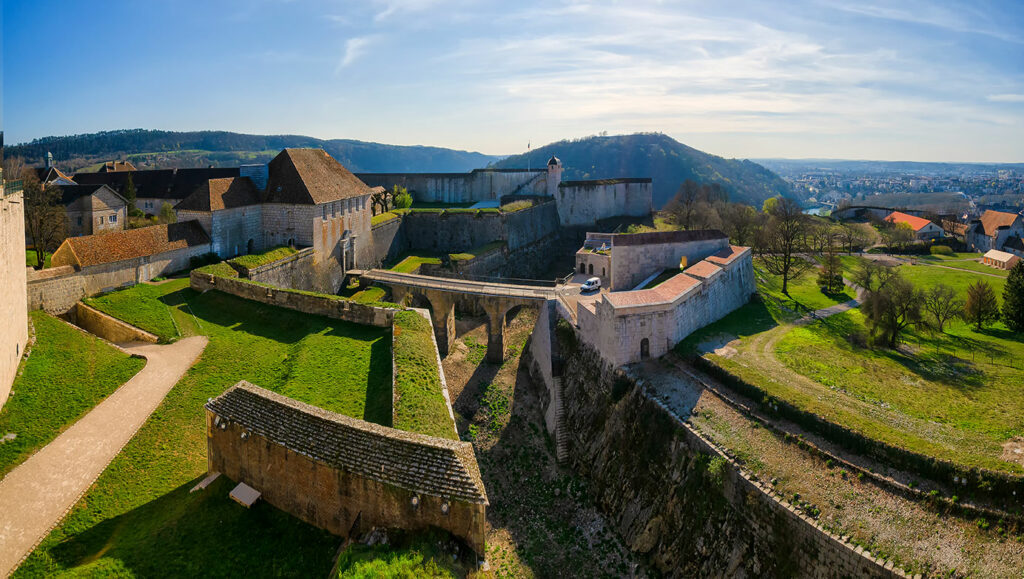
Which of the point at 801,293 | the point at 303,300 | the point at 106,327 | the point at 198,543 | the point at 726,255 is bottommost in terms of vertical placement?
the point at 198,543

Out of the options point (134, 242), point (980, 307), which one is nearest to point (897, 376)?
point (980, 307)

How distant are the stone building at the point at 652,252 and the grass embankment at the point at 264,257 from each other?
18.3 meters

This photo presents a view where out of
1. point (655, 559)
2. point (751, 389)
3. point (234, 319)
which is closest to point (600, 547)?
point (655, 559)

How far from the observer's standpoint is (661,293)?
24.7m

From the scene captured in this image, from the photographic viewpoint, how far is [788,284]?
36500 mm

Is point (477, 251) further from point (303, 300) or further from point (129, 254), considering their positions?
point (129, 254)

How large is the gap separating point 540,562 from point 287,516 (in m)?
8.81

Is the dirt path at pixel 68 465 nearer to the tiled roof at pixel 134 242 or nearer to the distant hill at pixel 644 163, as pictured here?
the tiled roof at pixel 134 242

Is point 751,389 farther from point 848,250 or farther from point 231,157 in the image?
point 231,157

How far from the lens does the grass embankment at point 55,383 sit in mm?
14227

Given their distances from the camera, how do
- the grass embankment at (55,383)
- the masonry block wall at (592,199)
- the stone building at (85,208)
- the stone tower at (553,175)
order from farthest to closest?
the masonry block wall at (592,199) < the stone tower at (553,175) < the stone building at (85,208) < the grass embankment at (55,383)

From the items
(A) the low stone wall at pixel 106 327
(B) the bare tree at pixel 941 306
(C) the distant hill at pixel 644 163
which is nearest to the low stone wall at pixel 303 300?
(A) the low stone wall at pixel 106 327

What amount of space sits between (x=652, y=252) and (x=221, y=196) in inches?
955

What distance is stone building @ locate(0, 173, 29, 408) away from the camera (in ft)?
51.0
